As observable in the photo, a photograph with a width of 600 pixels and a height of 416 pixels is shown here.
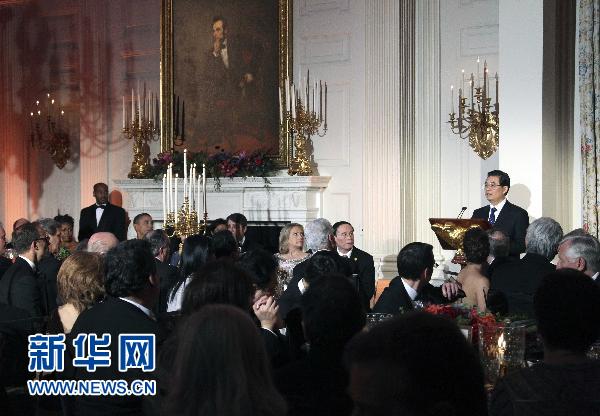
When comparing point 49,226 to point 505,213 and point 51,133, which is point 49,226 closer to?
point 505,213

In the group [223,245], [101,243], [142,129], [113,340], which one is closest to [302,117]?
[142,129]

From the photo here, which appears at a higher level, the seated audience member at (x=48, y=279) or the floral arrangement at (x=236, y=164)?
the floral arrangement at (x=236, y=164)

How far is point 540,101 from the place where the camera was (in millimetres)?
8195

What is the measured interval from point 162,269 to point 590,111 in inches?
170

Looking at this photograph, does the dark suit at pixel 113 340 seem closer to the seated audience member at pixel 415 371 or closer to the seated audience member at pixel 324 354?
the seated audience member at pixel 324 354

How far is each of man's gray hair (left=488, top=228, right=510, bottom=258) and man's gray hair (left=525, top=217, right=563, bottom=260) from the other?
423 mm

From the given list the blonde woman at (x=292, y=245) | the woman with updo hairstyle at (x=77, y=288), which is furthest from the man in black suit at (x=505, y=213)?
the woman with updo hairstyle at (x=77, y=288)

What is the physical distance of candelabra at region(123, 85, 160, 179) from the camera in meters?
13.0

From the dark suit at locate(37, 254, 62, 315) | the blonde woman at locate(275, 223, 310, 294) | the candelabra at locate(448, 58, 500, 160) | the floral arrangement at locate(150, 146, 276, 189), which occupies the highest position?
the candelabra at locate(448, 58, 500, 160)

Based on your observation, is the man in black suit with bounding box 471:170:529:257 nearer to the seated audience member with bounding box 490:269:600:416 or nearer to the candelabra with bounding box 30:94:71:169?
the seated audience member with bounding box 490:269:600:416

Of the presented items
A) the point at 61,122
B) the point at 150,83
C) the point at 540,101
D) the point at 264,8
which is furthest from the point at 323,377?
the point at 61,122

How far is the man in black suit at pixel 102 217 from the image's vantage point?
12625mm

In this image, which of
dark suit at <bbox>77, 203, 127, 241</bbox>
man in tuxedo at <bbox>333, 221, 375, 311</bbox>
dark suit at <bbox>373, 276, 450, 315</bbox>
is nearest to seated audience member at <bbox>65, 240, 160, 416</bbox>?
dark suit at <bbox>373, 276, 450, 315</bbox>

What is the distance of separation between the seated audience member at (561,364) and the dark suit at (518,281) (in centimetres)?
232
